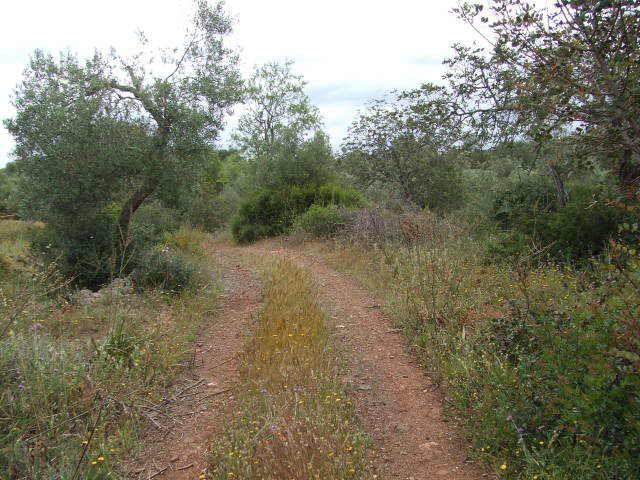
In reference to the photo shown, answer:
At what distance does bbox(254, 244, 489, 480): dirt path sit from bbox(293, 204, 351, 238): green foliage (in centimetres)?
665

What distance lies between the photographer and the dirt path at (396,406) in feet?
11.2

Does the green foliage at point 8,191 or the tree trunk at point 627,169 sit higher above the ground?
the green foliage at point 8,191

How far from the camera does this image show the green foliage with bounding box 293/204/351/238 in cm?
1354

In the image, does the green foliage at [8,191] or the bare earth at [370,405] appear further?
the green foliage at [8,191]

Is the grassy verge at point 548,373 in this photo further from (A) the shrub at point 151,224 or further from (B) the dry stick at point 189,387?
(A) the shrub at point 151,224

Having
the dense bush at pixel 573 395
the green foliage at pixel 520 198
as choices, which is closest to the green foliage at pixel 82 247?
the dense bush at pixel 573 395

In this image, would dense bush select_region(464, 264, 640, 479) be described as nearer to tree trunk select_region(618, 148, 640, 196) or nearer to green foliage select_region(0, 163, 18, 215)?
tree trunk select_region(618, 148, 640, 196)

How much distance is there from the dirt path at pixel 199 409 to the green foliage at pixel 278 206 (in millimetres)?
9634

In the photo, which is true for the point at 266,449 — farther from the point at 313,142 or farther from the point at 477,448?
the point at 313,142

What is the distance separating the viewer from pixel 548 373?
3393 mm

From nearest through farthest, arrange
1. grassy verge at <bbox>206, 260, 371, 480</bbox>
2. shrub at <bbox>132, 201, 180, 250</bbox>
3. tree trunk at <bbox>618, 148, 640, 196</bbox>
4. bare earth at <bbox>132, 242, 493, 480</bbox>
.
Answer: grassy verge at <bbox>206, 260, 371, 480</bbox> → bare earth at <bbox>132, 242, 493, 480</bbox> → tree trunk at <bbox>618, 148, 640, 196</bbox> → shrub at <bbox>132, 201, 180, 250</bbox>

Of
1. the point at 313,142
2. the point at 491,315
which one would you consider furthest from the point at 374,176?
the point at 491,315

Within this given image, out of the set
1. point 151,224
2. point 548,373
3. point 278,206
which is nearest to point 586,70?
point 548,373

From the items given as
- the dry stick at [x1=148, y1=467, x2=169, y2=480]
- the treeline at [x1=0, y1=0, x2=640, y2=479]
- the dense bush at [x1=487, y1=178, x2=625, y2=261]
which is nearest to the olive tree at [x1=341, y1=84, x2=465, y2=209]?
the treeline at [x1=0, y1=0, x2=640, y2=479]
